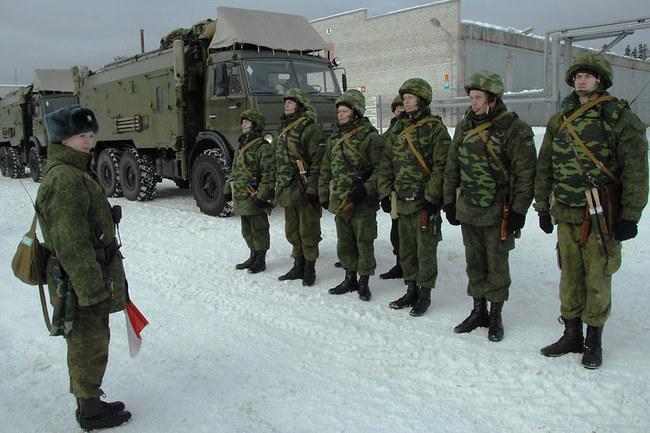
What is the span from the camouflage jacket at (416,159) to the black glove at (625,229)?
1313mm

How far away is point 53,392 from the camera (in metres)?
3.26

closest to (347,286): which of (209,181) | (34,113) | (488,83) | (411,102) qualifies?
(411,102)

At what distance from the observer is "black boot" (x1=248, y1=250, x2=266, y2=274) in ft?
18.6

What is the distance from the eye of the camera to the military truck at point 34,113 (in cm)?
1531

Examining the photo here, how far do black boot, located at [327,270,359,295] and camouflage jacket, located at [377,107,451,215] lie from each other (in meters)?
0.92

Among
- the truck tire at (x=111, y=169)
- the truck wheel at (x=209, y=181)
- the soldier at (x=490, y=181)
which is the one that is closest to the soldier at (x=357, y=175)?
the soldier at (x=490, y=181)

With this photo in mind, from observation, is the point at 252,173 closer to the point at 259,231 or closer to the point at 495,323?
the point at 259,231

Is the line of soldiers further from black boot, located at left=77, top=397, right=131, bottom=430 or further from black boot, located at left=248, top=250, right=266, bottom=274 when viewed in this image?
black boot, located at left=77, top=397, right=131, bottom=430

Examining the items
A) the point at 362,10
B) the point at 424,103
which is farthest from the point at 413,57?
the point at 424,103

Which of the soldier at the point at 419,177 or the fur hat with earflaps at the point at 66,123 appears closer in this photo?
the fur hat with earflaps at the point at 66,123

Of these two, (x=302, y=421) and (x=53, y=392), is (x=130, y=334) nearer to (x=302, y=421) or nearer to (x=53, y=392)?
(x=53, y=392)

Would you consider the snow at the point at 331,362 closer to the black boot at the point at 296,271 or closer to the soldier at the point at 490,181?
the black boot at the point at 296,271

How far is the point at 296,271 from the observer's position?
5.45 meters

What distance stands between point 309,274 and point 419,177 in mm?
1643
